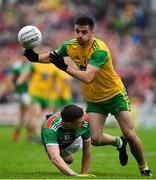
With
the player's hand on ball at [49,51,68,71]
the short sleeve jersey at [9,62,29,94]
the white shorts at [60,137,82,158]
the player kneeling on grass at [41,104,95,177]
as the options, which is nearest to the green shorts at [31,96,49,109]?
the short sleeve jersey at [9,62,29,94]

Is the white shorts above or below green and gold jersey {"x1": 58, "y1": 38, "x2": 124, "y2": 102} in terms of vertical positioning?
below

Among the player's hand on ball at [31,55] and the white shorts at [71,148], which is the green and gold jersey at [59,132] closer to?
the white shorts at [71,148]

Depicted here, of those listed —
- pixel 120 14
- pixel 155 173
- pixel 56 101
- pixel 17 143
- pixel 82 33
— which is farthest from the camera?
pixel 120 14

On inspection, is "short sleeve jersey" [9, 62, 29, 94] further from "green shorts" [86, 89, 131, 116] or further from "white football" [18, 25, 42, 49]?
"white football" [18, 25, 42, 49]

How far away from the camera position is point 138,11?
108 feet

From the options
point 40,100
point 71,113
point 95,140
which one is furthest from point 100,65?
point 40,100

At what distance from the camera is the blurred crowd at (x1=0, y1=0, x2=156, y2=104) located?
29019 millimetres

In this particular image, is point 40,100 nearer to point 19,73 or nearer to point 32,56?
point 19,73

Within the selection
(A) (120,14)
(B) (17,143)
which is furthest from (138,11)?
(B) (17,143)

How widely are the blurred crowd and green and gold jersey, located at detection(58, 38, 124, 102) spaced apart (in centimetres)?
1603

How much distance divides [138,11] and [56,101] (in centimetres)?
1200

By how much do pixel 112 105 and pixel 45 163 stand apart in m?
2.74

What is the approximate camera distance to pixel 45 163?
14.2 metres

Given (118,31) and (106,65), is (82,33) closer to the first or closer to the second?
(106,65)
